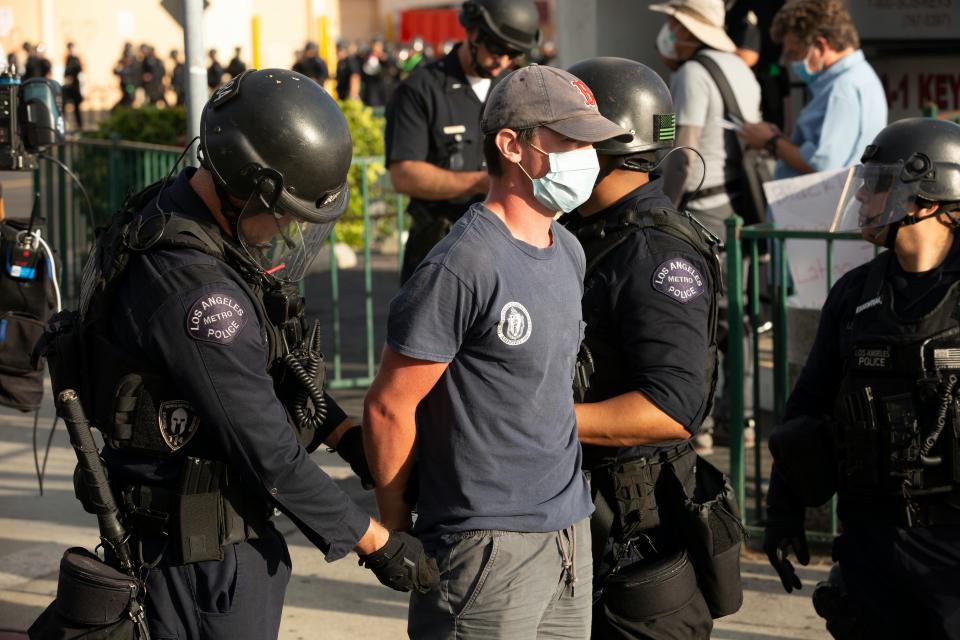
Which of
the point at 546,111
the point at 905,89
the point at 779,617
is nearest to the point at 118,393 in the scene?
the point at 546,111

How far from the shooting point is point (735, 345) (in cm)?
521

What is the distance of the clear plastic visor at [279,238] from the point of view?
2844mm

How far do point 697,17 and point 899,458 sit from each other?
141 inches

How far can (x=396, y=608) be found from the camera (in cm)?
499

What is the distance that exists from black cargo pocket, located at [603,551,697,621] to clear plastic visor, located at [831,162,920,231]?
106cm

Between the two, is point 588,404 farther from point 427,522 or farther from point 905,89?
point 905,89

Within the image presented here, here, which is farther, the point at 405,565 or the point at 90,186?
the point at 90,186

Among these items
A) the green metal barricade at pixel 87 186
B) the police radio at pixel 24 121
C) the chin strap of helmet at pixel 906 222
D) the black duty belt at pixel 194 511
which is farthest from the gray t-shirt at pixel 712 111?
the green metal barricade at pixel 87 186

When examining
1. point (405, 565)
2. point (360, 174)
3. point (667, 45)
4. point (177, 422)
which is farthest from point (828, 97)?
point (360, 174)

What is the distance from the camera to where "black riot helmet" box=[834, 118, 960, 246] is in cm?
348

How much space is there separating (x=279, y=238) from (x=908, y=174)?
1.68 m

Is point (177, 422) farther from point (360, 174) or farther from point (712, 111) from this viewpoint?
point (360, 174)

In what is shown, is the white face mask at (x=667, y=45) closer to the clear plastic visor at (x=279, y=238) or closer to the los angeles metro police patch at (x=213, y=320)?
the clear plastic visor at (x=279, y=238)

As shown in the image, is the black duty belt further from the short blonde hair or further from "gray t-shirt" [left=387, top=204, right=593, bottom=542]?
the short blonde hair
